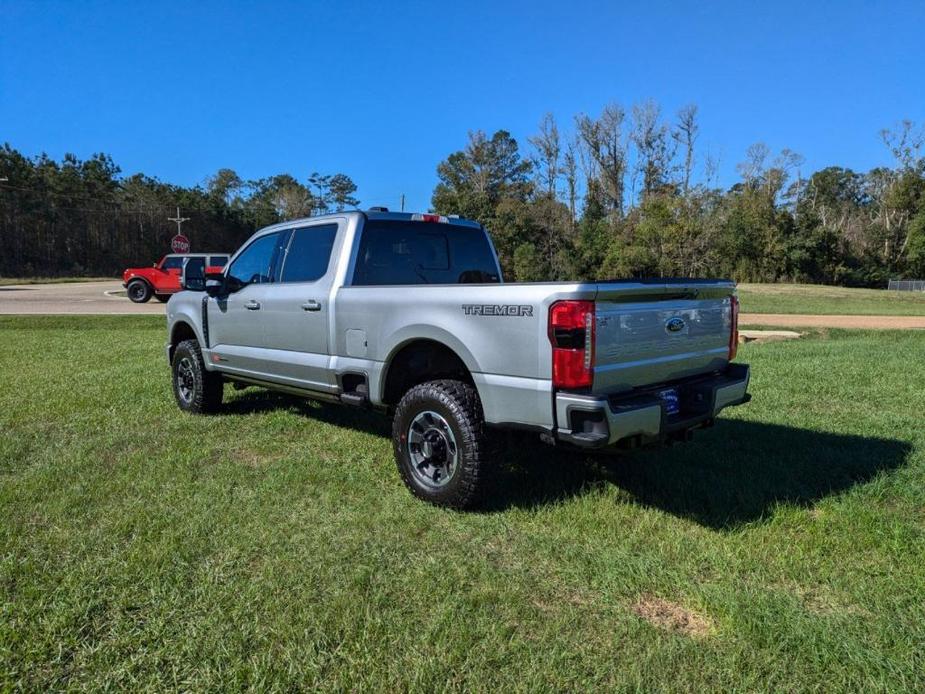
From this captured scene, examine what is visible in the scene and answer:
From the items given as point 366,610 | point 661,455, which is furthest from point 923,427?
point 366,610

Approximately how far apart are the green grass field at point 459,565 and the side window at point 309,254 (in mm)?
1413

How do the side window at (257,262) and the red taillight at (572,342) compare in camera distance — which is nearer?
the red taillight at (572,342)

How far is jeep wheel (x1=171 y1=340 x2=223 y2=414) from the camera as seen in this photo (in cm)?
638

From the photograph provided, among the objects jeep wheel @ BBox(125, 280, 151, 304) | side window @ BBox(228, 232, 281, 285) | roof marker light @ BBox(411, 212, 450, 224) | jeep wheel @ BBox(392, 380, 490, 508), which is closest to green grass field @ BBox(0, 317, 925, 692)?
jeep wheel @ BBox(392, 380, 490, 508)

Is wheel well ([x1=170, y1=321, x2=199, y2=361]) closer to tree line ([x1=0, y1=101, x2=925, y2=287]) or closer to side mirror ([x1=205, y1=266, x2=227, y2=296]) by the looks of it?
side mirror ([x1=205, y1=266, x2=227, y2=296])

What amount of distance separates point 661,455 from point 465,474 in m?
1.96

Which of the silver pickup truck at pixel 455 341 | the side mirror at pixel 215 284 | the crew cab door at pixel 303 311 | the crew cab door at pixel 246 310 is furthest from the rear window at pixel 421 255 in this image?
the side mirror at pixel 215 284

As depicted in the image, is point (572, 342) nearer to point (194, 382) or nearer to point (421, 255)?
point (421, 255)

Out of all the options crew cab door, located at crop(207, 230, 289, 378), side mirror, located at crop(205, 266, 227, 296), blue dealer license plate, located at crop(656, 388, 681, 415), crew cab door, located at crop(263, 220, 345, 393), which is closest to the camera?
blue dealer license plate, located at crop(656, 388, 681, 415)

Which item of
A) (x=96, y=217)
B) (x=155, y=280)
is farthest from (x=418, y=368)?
(x=96, y=217)

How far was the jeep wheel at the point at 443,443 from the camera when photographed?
148 inches

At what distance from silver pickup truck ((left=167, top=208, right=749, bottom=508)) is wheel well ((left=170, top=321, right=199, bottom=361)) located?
92 centimetres

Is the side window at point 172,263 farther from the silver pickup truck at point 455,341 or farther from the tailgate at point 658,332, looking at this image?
the tailgate at point 658,332

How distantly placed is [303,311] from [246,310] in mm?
916
